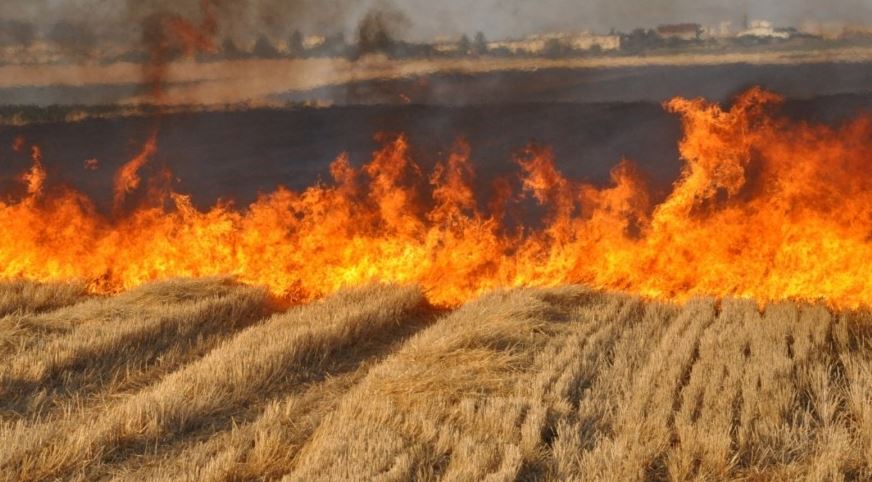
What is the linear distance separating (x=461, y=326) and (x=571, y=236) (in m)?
4.83

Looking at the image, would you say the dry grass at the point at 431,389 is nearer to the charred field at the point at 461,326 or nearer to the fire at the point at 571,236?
the charred field at the point at 461,326

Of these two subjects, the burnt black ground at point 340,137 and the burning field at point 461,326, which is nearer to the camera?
the burning field at point 461,326

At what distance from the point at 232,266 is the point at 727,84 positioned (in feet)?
64.6

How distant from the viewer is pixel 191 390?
9.07 metres

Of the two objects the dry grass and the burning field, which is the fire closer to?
the burning field

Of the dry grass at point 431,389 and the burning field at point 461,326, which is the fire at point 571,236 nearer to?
the burning field at point 461,326

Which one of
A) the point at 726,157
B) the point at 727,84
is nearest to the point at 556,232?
the point at 726,157

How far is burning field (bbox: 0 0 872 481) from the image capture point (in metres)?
7.58

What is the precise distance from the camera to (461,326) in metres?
11.4

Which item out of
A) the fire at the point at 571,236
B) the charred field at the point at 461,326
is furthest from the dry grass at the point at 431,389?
the fire at the point at 571,236

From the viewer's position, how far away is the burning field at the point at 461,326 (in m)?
7.58

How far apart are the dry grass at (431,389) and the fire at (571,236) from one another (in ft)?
5.08

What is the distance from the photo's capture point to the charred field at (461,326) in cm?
758

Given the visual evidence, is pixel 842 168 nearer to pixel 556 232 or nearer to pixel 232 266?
pixel 556 232
